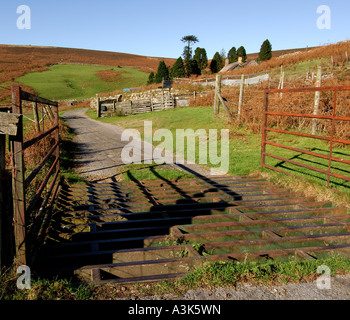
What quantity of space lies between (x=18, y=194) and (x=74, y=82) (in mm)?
57224

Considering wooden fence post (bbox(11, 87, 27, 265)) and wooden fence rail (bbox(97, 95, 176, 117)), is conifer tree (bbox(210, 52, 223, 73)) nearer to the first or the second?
wooden fence rail (bbox(97, 95, 176, 117))

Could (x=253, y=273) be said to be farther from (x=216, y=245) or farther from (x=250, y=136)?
(x=250, y=136)

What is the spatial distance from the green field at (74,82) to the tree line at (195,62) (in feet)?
20.4

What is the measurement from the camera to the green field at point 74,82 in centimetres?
4855

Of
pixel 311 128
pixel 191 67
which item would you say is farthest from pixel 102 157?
pixel 191 67

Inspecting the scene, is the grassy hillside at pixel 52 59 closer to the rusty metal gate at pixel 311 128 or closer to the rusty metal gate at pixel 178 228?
the rusty metal gate at pixel 311 128

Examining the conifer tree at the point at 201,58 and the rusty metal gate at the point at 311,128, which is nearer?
the rusty metal gate at the point at 311,128

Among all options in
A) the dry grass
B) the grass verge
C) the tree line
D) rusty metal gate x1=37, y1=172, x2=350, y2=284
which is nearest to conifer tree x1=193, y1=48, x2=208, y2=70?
the tree line

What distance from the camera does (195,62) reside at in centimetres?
4769

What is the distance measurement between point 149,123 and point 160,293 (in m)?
16.4

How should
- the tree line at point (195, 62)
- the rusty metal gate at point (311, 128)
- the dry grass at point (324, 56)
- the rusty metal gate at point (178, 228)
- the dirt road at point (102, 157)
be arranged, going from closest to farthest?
1. the rusty metal gate at point (178, 228)
2. the rusty metal gate at point (311, 128)
3. the dirt road at point (102, 157)
4. the dry grass at point (324, 56)
5. the tree line at point (195, 62)

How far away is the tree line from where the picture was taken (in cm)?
4391

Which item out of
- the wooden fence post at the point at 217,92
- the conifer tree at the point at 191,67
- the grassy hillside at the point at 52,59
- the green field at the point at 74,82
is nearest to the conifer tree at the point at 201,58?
the conifer tree at the point at 191,67
